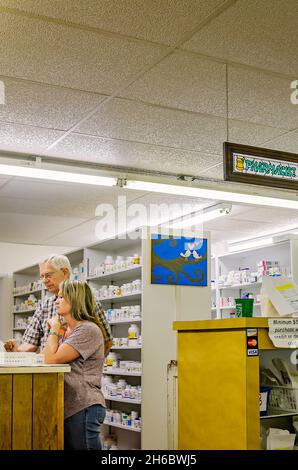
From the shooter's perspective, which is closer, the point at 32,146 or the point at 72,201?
the point at 32,146

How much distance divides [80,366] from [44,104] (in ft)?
7.41

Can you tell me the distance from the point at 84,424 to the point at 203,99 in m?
2.62

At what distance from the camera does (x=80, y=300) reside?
160 inches

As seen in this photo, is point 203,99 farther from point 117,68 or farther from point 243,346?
point 243,346

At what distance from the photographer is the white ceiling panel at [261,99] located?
15.1 ft

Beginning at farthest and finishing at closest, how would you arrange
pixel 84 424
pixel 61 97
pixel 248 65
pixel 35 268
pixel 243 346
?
1. pixel 35 268
2. pixel 61 97
3. pixel 248 65
4. pixel 84 424
5. pixel 243 346

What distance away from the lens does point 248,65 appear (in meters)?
4.40

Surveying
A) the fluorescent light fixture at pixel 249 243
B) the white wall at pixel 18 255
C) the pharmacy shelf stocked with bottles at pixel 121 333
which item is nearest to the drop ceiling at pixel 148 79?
the pharmacy shelf stocked with bottles at pixel 121 333

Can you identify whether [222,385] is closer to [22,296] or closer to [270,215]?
[270,215]

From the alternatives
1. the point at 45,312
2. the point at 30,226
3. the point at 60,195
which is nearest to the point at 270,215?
the point at 60,195

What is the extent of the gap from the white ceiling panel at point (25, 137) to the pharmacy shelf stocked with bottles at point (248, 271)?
3.30 meters

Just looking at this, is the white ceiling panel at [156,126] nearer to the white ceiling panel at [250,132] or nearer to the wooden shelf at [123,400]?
the white ceiling panel at [250,132]

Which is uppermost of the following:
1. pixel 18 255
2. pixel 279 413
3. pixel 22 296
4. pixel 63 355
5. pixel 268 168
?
pixel 18 255
